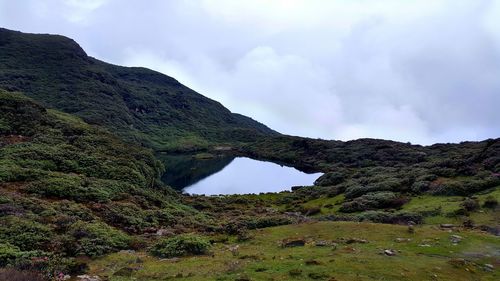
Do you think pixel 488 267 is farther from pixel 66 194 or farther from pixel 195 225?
pixel 66 194

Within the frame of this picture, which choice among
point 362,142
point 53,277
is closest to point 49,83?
point 362,142

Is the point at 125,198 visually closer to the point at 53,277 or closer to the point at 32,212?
the point at 32,212

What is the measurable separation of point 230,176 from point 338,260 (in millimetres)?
106314

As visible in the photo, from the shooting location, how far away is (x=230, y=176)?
126562mm

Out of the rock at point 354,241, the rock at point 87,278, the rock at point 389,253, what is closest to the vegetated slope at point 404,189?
the rock at point 354,241

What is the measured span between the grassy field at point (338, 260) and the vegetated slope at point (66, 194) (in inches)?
98.9

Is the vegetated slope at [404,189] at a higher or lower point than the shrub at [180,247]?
higher

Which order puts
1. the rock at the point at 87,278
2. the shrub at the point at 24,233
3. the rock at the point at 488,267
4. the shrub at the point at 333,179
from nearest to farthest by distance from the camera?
the rock at the point at 87,278 < the rock at the point at 488,267 < the shrub at the point at 24,233 < the shrub at the point at 333,179

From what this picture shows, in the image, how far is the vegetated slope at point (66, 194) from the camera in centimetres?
2214

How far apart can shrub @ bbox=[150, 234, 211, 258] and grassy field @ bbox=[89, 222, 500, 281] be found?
744 millimetres

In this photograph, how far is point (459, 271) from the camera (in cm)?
1991

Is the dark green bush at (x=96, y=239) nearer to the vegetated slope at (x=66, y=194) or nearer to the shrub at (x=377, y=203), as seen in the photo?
the vegetated slope at (x=66, y=194)

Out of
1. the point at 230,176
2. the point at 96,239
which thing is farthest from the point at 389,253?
the point at 230,176

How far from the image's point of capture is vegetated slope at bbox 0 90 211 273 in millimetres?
22141
